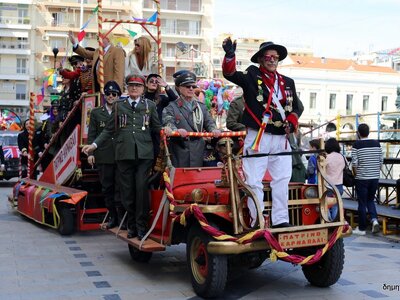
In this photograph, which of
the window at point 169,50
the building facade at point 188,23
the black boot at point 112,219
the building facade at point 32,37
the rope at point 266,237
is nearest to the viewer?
the rope at point 266,237

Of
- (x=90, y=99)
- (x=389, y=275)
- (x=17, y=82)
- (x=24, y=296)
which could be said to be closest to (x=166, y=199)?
(x=24, y=296)

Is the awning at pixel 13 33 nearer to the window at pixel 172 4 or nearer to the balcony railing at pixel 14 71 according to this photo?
the balcony railing at pixel 14 71

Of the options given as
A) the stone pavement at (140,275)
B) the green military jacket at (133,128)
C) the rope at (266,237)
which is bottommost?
the stone pavement at (140,275)

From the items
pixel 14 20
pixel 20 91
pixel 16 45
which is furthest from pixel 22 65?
pixel 14 20

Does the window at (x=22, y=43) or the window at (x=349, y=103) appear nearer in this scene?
the window at (x=22, y=43)

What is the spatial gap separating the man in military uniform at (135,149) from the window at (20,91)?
54.0 meters

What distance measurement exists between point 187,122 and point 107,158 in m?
1.53

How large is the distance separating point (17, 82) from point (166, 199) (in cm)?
5552

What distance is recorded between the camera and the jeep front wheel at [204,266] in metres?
5.32

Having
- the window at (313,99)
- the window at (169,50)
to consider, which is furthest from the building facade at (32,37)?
the window at (313,99)

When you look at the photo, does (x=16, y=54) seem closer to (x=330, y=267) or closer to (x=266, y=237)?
(x=330, y=267)

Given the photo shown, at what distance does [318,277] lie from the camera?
5953 millimetres

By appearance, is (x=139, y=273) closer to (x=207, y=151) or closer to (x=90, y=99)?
(x=207, y=151)

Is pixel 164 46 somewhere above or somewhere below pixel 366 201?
above
